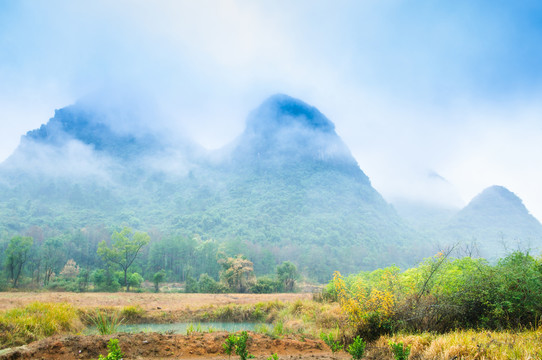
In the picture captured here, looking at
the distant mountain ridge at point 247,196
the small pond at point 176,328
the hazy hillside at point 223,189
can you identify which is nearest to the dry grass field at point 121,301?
the small pond at point 176,328

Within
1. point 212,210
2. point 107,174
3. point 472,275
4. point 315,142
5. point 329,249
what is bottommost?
point 329,249

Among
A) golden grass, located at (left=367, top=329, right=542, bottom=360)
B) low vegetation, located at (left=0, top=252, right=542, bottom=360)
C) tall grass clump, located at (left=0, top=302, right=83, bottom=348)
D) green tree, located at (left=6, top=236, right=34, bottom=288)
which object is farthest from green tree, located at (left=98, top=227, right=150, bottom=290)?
golden grass, located at (left=367, top=329, right=542, bottom=360)

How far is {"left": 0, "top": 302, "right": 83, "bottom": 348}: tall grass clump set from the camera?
791 cm

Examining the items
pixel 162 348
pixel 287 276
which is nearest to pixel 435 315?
pixel 162 348

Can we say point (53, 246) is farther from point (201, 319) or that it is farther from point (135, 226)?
point (135, 226)

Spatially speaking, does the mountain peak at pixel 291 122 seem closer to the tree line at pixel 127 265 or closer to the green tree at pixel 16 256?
the tree line at pixel 127 265

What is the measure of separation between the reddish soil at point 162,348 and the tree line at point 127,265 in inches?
1146

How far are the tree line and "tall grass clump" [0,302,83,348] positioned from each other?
84.9 feet

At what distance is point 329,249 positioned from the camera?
3152 inches

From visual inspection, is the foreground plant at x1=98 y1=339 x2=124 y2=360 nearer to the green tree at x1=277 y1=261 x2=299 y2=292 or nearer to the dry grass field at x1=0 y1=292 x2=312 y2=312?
the dry grass field at x1=0 y1=292 x2=312 y2=312

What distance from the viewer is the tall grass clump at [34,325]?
25.9ft

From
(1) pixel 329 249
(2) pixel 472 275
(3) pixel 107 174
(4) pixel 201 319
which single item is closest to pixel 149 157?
→ (3) pixel 107 174

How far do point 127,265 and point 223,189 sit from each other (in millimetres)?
91770

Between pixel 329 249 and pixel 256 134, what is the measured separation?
12096 centimetres
